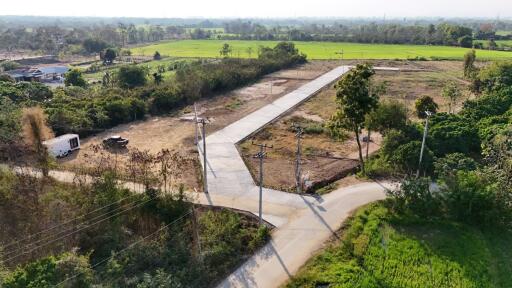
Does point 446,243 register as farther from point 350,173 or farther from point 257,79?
point 257,79

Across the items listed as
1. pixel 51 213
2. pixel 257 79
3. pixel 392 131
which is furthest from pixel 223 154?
pixel 257 79

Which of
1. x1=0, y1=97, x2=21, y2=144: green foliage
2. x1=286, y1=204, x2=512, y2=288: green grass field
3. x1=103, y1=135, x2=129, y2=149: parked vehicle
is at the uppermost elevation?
x1=0, y1=97, x2=21, y2=144: green foliage

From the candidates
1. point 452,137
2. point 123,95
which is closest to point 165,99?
point 123,95

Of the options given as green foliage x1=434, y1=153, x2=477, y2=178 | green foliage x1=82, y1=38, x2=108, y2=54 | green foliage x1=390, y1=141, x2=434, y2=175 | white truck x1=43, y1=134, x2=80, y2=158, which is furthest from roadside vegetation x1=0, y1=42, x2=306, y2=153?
green foliage x1=82, y1=38, x2=108, y2=54

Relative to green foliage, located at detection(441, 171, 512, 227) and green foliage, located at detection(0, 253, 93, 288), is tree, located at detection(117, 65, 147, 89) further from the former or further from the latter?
green foliage, located at detection(441, 171, 512, 227)

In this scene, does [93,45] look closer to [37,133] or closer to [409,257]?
[37,133]

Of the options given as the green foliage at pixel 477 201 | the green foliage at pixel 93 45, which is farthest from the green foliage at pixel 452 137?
the green foliage at pixel 93 45
